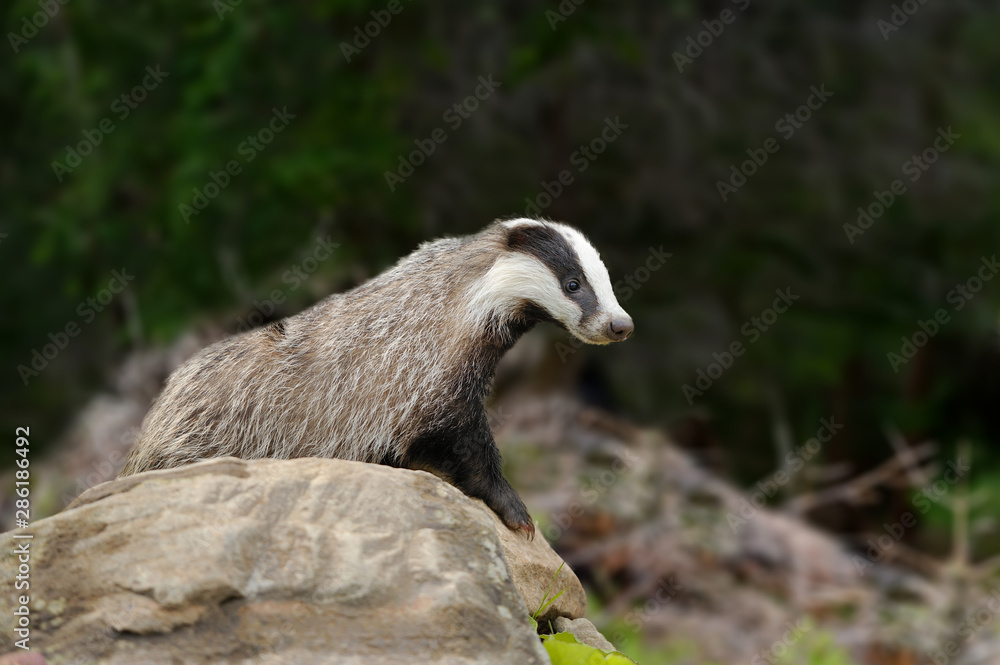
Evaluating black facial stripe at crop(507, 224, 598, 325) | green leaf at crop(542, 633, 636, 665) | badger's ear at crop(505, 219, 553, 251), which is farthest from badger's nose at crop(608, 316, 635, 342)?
green leaf at crop(542, 633, 636, 665)

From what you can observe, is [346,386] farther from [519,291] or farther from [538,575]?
[538,575]

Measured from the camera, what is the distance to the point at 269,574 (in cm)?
412

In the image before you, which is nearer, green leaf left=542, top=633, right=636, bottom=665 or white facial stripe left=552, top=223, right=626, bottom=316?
green leaf left=542, top=633, right=636, bottom=665

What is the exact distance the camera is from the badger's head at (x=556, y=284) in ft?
16.2

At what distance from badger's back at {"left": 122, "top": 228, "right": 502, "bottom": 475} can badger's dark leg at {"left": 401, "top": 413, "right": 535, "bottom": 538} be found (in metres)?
0.11

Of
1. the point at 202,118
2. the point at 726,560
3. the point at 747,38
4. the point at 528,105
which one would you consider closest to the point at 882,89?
the point at 747,38

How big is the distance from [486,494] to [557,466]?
623 centimetres

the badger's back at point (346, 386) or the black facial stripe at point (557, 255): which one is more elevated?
the black facial stripe at point (557, 255)

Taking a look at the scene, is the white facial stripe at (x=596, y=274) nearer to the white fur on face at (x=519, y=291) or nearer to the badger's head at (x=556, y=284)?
the badger's head at (x=556, y=284)

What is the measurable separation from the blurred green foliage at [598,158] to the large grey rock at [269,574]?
5956 millimetres

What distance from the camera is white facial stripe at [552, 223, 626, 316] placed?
491cm

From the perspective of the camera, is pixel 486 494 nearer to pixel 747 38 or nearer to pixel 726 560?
pixel 726 560

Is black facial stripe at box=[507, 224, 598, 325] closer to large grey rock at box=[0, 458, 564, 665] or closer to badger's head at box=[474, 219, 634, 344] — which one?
badger's head at box=[474, 219, 634, 344]

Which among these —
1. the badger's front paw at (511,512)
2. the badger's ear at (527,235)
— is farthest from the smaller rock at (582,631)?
the badger's ear at (527,235)
